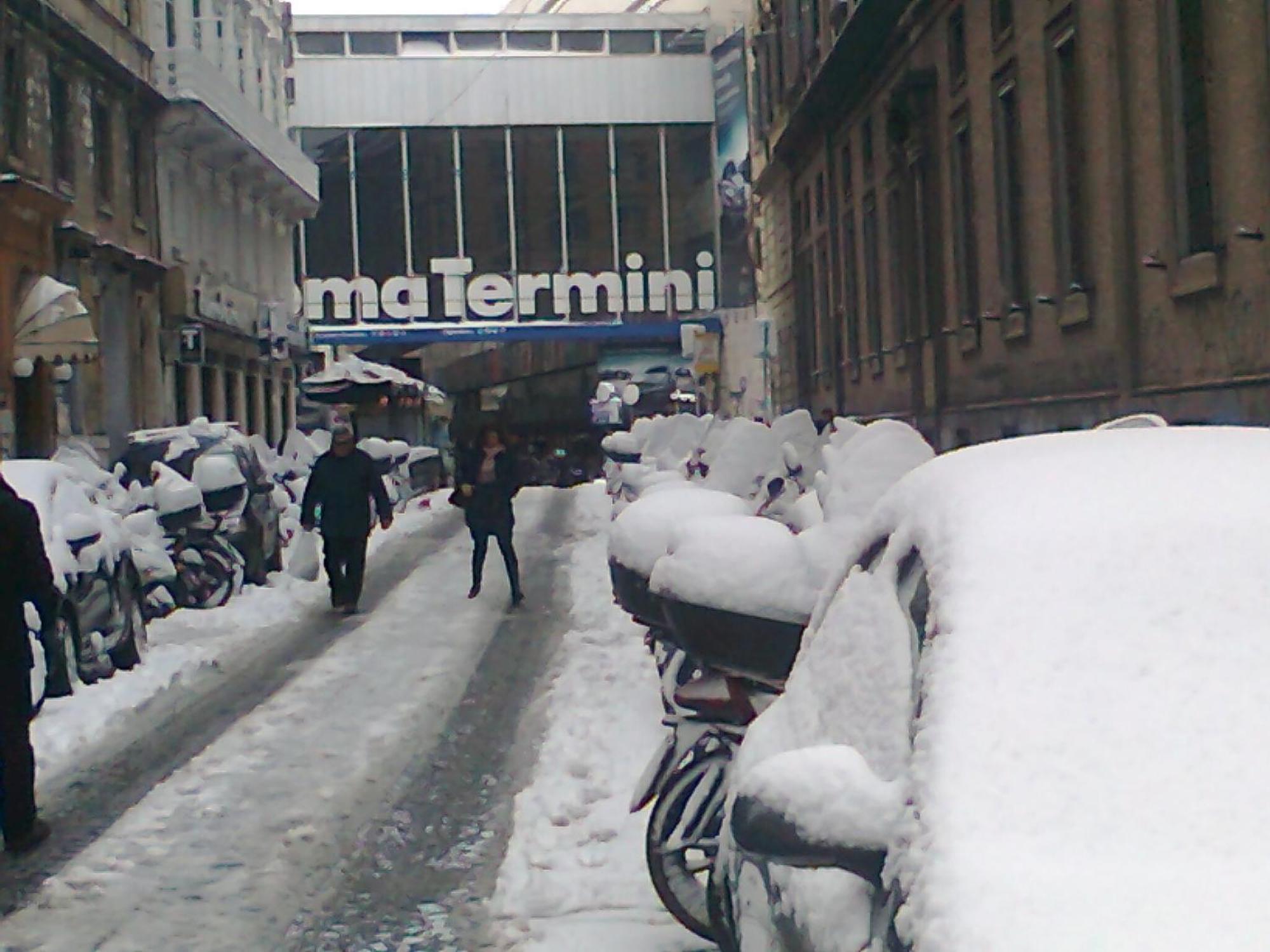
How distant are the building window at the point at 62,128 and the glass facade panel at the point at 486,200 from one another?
29.2 meters

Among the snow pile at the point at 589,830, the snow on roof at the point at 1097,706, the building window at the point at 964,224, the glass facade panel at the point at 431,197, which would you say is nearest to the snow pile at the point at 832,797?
the snow on roof at the point at 1097,706

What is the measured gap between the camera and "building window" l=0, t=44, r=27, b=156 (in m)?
23.1

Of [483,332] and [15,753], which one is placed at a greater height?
[483,332]

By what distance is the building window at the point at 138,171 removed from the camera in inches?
1174

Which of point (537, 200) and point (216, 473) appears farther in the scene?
point (537, 200)

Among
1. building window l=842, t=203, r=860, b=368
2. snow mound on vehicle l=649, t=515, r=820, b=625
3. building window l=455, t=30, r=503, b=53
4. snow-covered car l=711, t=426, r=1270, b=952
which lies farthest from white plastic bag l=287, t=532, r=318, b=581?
building window l=455, t=30, r=503, b=53

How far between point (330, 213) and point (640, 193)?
9.70 meters

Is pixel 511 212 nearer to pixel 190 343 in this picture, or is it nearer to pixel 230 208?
pixel 230 208

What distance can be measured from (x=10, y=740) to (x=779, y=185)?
3179cm

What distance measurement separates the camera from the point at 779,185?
37406 mm

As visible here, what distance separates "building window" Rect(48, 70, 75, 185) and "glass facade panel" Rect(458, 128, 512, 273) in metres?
29.2

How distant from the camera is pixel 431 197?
55656mm

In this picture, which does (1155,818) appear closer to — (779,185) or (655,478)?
(655,478)

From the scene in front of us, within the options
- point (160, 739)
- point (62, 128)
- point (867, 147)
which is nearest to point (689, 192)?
point (867, 147)
